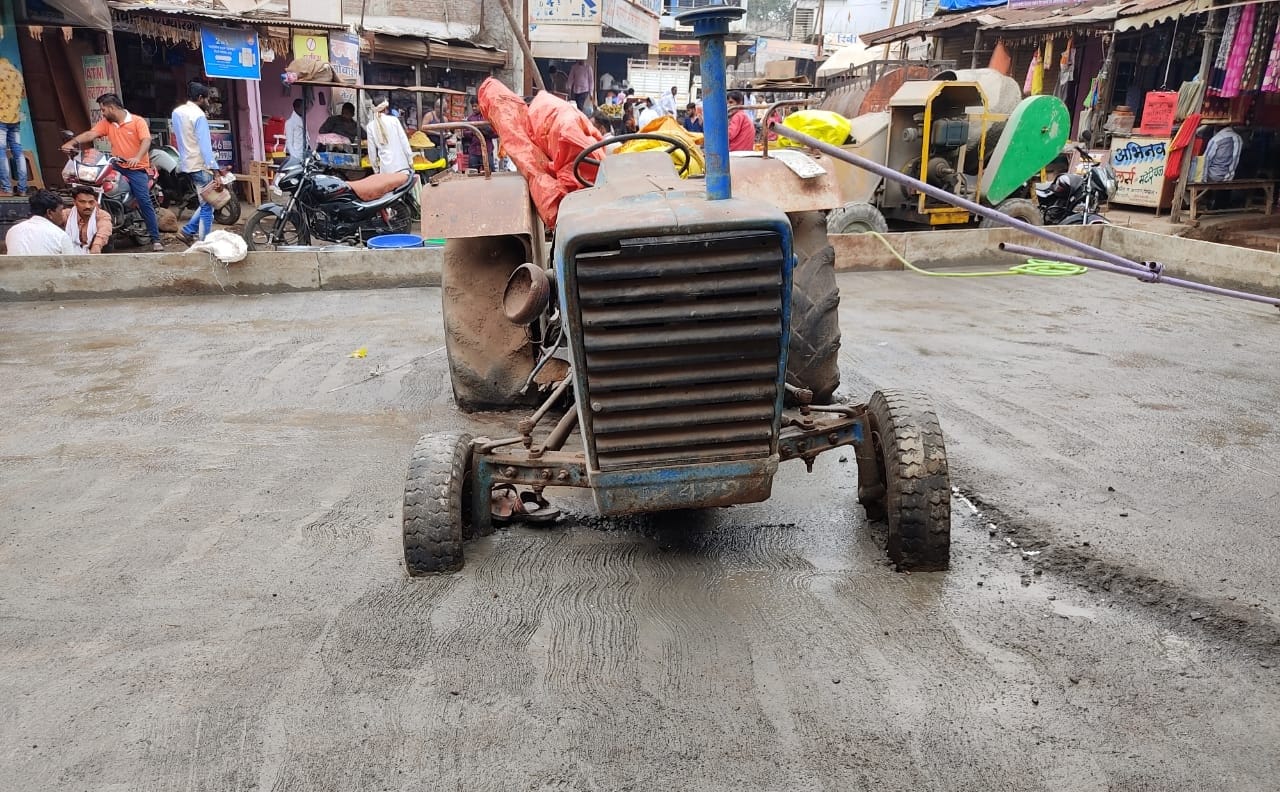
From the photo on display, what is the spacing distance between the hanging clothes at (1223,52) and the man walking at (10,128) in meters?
15.0

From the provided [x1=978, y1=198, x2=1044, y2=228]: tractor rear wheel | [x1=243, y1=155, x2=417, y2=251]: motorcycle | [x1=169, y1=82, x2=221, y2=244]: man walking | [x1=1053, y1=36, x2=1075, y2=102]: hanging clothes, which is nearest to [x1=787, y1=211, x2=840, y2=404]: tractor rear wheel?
[x1=978, y1=198, x2=1044, y2=228]: tractor rear wheel

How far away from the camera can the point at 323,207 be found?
10656mm

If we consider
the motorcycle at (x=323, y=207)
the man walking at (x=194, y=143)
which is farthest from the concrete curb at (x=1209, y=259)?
the man walking at (x=194, y=143)

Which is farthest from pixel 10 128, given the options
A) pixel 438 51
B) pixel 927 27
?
pixel 927 27

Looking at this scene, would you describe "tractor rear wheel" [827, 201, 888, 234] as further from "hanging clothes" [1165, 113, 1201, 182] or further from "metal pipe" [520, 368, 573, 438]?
"metal pipe" [520, 368, 573, 438]

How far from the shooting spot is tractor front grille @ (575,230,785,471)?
2.78 metres

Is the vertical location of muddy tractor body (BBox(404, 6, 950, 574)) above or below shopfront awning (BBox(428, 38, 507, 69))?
below

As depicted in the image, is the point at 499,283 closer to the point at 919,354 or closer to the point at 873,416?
the point at 873,416

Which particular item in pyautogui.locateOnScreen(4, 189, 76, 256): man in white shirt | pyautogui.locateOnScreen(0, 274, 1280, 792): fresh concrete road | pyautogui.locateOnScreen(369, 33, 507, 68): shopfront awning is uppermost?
pyautogui.locateOnScreen(369, 33, 507, 68): shopfront awning

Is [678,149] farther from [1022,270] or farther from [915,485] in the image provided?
[1022,270]

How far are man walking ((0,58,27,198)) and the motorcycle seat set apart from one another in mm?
4301

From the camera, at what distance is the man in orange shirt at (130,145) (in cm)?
1036

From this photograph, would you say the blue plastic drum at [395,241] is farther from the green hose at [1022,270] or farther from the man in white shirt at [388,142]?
the green hose at [1022,270]

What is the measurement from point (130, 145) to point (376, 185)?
2577 millimetres
